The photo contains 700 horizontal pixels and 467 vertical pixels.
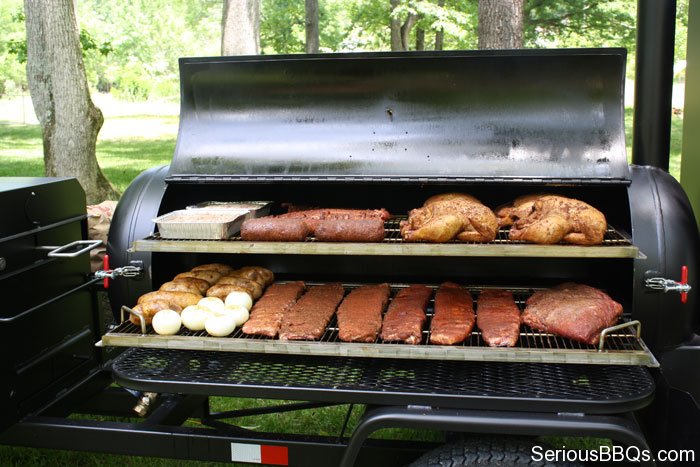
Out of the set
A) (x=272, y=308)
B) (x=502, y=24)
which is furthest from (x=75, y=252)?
(x=502, y=24)

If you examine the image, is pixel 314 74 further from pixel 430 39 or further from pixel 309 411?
pixel 430 39

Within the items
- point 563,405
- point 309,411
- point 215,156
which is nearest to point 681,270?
point 563,405

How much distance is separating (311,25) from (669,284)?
1505cm

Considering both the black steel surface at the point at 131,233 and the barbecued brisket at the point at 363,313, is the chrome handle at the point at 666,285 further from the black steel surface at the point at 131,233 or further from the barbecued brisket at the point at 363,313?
the black steel surface at the point at 131,233

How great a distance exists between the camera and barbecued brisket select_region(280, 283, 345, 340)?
8.71 feet

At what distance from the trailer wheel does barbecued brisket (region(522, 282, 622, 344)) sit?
436 millimetres

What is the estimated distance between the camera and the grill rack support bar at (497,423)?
86.8 inches

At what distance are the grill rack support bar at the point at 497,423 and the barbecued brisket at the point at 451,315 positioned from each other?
313mm

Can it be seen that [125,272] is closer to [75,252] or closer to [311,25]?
[75,252]

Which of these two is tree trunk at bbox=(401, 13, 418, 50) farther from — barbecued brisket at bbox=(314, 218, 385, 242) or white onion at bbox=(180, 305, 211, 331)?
white onion at bbox=(180, 305, 211, 331)

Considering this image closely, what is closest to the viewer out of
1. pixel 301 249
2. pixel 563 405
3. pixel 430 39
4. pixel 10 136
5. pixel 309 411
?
pixel 563 405

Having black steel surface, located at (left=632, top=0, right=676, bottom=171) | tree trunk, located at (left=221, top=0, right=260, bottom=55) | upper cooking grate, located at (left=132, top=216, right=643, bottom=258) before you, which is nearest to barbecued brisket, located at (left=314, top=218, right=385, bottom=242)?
upper cooking grate, located at (left=132, top=216, right=643, bottom=258)

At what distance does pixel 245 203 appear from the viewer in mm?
3268

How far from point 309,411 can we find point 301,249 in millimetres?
2115
